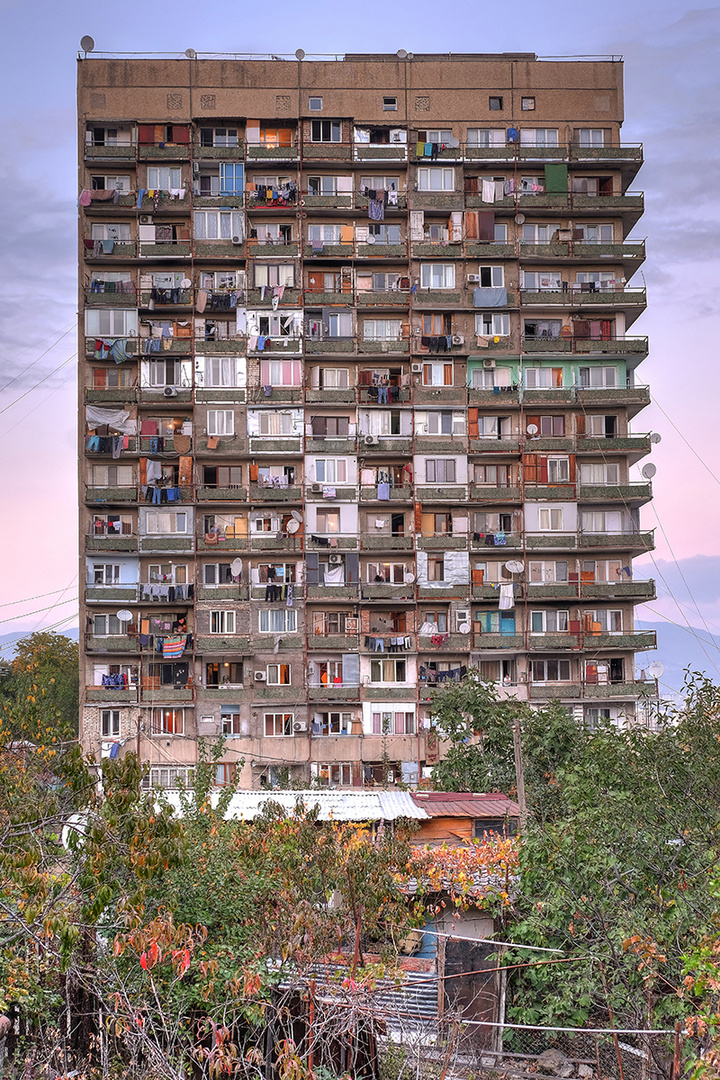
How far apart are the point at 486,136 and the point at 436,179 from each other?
3074 mm

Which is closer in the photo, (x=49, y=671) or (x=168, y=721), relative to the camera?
(x=168, y=721)

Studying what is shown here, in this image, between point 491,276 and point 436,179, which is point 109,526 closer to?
point 491,276

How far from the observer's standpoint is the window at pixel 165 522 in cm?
4266

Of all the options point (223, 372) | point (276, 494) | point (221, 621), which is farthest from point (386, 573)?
point (223, 372)

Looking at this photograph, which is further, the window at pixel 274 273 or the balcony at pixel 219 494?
the window at pixel 274 273

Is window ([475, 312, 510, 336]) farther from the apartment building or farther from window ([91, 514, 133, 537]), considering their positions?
window ([91, 514, 133, 537])

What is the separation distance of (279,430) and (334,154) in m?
13.0

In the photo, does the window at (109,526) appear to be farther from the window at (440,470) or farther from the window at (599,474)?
the window at (599,474)

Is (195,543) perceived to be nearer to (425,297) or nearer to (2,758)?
(425,297)

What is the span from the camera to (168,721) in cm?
4172

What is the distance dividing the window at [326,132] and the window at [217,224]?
200 inches

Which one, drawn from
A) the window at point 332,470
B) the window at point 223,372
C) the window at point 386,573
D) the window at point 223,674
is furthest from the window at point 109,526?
the window at point 386,573

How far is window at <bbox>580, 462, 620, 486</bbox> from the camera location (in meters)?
44.3

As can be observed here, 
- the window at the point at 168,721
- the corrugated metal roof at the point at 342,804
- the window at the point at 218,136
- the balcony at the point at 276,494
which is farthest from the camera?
the window at the point at 218,136
